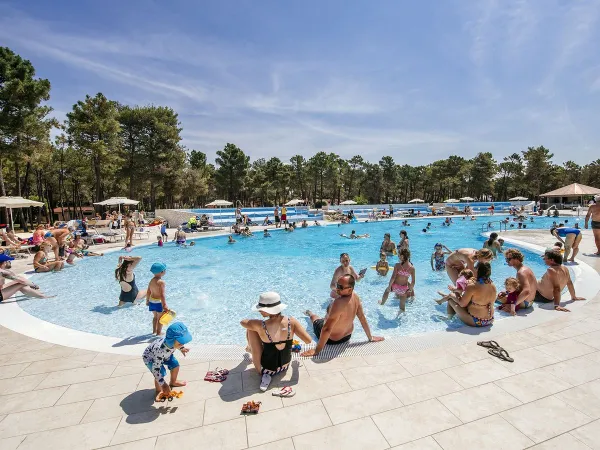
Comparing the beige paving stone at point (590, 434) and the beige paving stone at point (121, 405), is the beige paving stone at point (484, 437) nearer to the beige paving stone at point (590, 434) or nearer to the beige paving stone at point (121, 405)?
the beige paving stone at point (590, 434)

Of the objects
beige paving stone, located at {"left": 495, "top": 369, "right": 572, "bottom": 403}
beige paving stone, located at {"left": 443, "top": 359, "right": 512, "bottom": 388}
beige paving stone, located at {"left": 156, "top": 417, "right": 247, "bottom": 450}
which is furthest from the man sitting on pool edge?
beige paving stone, located at {"left": 495, "top": 369, "right": 572, "bottom": 403}

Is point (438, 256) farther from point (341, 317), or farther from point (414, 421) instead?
point (414, 421)

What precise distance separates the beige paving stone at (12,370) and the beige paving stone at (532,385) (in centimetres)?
606

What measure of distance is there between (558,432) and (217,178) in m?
55.2

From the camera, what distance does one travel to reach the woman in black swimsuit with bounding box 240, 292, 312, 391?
3568 millimetres

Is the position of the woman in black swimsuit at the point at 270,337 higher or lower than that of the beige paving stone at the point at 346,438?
higher

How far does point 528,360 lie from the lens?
13.1 ft

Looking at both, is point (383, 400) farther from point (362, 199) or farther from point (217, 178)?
point (362, 199)

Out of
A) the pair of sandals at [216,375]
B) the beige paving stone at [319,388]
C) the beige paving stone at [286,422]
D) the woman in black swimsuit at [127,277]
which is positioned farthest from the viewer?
the woman in black swimsuit at [127,277]

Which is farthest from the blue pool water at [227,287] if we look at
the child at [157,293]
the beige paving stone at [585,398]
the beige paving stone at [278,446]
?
the beige paving stone at [278,446]

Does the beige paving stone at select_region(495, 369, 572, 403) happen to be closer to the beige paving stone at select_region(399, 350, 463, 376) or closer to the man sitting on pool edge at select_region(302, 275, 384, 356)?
the beige paving stone at select_region(399, 350, 463, 376)

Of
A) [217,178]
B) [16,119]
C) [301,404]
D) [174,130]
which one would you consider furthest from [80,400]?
[217,178]

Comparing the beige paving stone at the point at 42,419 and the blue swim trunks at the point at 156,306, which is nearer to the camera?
the beige paving stone at the point at 42,419

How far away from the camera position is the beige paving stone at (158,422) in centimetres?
283
